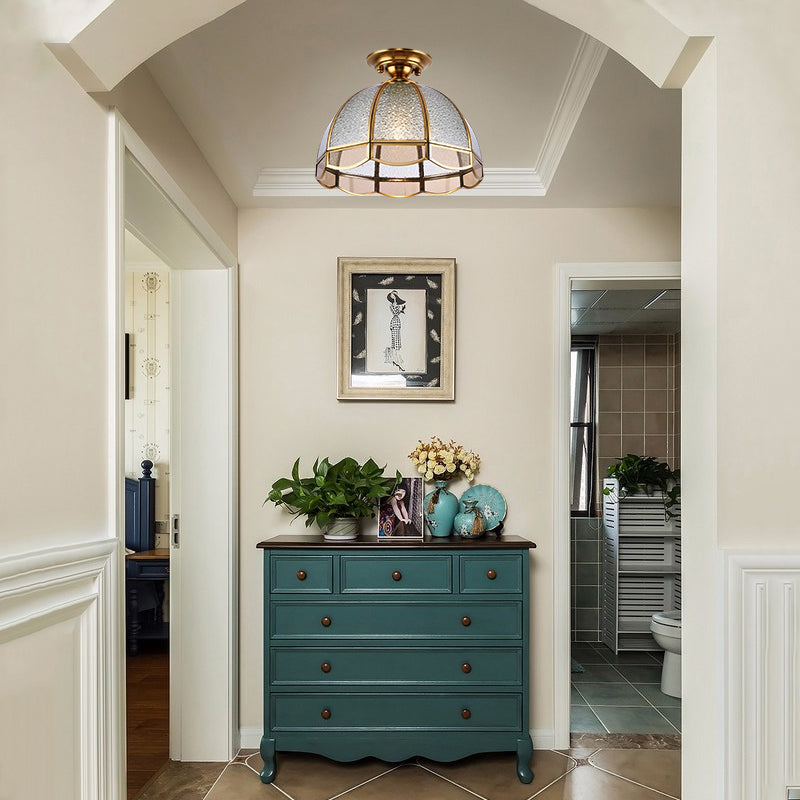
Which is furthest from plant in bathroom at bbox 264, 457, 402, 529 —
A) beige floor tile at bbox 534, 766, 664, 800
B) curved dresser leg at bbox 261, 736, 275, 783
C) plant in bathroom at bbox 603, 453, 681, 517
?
plant in bathroom at bbox 603, 453, 681, 517

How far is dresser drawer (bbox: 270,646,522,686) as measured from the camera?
3.25 meters

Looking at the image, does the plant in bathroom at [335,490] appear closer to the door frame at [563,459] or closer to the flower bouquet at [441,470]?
the flower bouquet at [441,470]

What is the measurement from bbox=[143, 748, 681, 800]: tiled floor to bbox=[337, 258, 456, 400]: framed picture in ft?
5.37

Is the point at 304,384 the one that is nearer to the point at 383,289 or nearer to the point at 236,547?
the point at 383,289

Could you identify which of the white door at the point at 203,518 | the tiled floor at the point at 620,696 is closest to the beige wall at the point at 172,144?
the white door at the point at 203,518

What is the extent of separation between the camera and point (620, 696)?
441 centimetres

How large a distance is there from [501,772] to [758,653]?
2270 mm

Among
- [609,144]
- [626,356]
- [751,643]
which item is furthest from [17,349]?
[626,356]

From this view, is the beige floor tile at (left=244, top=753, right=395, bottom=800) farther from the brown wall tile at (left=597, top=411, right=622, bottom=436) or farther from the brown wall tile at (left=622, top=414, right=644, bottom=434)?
the brown wall tile at (left=622, top=414, right=644, bottom=434)

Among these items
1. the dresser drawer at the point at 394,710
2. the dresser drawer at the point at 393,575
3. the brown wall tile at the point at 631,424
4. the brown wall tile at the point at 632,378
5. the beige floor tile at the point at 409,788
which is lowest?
the beige floor tile at the point at 409,788

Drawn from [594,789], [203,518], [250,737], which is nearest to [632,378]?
[594,789]

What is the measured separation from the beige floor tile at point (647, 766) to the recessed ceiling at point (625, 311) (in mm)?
Result: 2410

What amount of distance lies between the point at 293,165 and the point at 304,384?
99cm

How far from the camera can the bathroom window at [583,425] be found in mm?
6281
